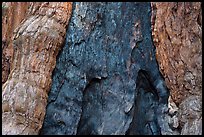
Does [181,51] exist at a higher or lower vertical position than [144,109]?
higher

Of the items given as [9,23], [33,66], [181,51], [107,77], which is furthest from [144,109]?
[9,23]

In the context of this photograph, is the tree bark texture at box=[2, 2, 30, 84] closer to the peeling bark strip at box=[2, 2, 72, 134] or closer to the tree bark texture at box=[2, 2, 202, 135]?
the tree bark texture at box=[2, 2, 202, 135]

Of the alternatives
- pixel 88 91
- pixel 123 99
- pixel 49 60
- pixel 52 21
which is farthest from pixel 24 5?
pixel 123 99

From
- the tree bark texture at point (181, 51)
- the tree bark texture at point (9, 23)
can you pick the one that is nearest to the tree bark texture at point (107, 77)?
the tree bark texture at point (181, 51)

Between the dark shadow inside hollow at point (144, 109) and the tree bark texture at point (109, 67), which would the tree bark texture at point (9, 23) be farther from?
the dark shadow inside hollow at point (144, 109)

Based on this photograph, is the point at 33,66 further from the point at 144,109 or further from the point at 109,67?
the point at 144,109

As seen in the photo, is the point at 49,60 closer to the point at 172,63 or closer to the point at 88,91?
the point at 88,91

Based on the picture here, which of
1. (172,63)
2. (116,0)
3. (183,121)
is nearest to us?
(183,121)
